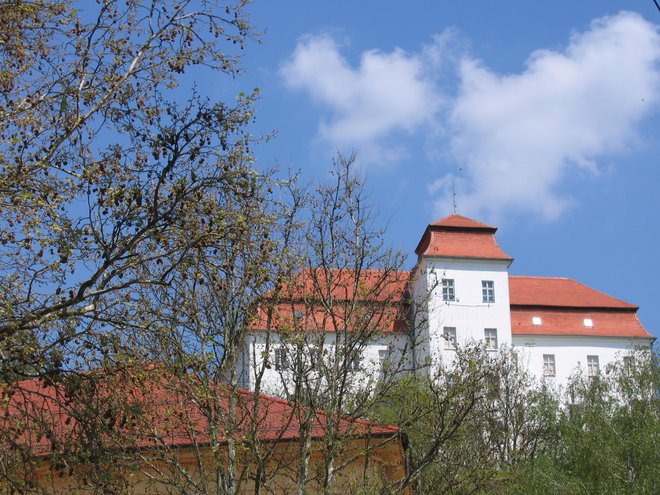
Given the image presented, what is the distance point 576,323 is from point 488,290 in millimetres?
6551

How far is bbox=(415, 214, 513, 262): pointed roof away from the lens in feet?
177

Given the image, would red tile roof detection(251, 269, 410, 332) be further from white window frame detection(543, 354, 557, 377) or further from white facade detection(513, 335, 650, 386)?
white window frame detection(543, 354, 557, 377)

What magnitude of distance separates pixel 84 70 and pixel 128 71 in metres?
0.43

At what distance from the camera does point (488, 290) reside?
53656 mm

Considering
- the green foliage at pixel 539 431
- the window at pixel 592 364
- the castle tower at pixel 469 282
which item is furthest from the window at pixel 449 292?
the window at pixel 592 364

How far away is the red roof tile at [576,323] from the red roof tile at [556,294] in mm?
437

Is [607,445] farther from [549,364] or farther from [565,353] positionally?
[565,353]

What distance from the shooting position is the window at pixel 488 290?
53.5m

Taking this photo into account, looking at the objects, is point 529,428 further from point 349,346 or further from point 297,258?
point 297,258

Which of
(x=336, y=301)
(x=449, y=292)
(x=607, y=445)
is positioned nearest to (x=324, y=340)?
(x=336, y=301)

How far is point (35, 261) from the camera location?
28.0 feet

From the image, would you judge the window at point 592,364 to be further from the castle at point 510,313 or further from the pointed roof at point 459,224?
the pointed roof at point 459,224

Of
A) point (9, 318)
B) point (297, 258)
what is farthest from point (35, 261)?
point (297, 258)

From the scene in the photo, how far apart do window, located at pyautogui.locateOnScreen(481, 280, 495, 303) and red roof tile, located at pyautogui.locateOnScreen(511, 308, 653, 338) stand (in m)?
2.95
